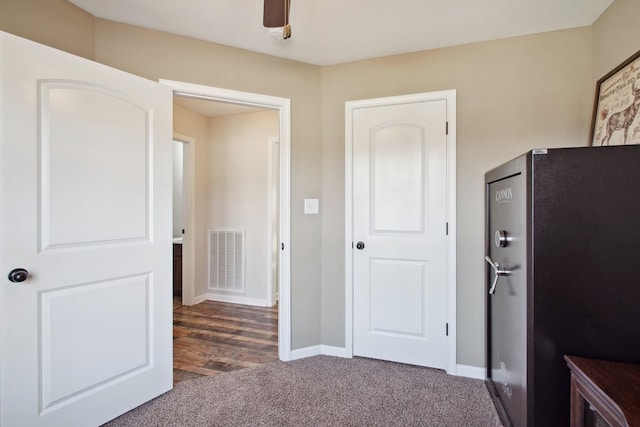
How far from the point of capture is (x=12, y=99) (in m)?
1.35

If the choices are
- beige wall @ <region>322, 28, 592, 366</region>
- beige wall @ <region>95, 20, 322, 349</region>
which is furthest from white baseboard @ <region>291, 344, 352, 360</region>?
beige wall @ <region>322, 28, 592, 366</region>

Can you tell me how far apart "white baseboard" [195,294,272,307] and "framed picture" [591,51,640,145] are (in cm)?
347

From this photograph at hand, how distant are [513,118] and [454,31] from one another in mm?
719

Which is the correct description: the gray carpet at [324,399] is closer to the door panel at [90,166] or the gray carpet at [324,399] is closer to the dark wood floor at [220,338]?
the dark wood floor at [220,338]

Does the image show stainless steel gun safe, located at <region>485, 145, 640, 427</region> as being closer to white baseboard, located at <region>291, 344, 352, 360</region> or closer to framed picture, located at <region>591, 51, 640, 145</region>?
framed picture, located at <region>591, 51, 640, 145</region>

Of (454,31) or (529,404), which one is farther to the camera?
(454,31)

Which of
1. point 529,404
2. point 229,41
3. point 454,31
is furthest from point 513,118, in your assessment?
point 229,41

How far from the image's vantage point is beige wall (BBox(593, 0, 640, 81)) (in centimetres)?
156

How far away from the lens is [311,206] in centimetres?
249

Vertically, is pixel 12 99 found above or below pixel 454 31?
below

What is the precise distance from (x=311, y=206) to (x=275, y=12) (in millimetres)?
1494

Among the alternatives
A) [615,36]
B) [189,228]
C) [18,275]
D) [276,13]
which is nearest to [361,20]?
[276,13]

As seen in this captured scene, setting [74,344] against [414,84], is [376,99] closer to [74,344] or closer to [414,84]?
[414,84]

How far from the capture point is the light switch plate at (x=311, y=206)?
2.47m
